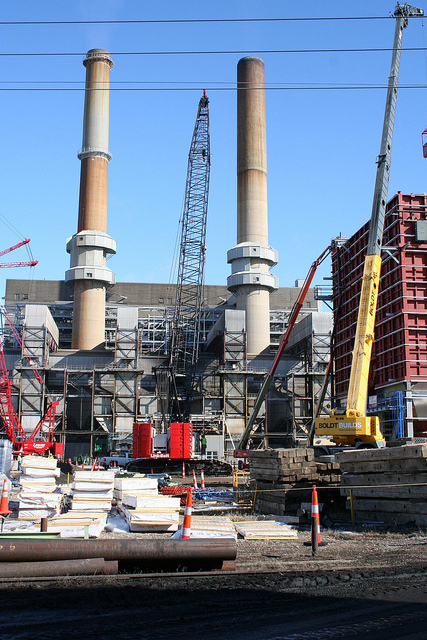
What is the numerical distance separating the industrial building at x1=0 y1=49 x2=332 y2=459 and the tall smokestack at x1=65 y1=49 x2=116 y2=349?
13cm

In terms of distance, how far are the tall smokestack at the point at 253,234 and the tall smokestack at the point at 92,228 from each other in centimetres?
1558

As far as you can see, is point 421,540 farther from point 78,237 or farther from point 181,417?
point 78,237

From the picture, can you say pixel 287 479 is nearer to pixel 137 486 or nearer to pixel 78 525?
pixel 137 486

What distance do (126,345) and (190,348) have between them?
774 cm

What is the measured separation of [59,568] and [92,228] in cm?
6576

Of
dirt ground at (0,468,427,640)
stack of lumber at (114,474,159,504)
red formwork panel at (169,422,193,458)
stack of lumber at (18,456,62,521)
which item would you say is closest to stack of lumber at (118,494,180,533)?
stack of lumber at (114,474,159,504)

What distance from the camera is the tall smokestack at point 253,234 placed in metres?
68.4

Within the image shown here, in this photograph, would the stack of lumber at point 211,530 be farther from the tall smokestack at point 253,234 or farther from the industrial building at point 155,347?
the tall smokestack at point 253,234

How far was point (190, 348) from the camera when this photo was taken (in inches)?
2655

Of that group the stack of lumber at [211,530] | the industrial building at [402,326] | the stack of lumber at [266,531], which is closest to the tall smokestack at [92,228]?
the industrial building at [402,326]

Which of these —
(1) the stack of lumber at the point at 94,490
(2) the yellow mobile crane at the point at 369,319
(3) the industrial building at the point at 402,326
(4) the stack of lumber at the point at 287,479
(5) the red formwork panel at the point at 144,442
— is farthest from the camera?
(5) the red formwork panel at the point at 144,442

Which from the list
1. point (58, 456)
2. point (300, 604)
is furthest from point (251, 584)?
point (58, 456)

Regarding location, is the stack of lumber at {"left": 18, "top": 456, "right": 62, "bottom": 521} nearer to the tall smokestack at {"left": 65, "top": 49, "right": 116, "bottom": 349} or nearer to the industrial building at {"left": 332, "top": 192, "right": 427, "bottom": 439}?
the industrial building at {"left": 332, "top": 192, "right": 427, "bottom": 439}

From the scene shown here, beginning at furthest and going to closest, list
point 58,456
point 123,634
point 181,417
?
point 181,417 → point 58,456 → point 123,634
